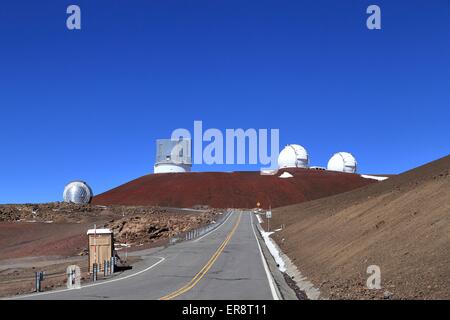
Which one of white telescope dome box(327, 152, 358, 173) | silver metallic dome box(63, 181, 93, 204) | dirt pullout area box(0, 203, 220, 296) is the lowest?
dirt pullout area box(0, 203, 220, 296)

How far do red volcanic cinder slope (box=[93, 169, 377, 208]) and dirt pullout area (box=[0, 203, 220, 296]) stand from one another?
36.9 metres

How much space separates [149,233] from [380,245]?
3957 centimetres

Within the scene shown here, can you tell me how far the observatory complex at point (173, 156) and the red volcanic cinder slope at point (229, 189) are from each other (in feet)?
8.35

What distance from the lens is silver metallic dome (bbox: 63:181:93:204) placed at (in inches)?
3927

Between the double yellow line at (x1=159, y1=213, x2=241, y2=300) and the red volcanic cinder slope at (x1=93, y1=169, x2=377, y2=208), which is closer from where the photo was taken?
the double yellow line at (x1=159, y1=213, x2=241, y2=300)

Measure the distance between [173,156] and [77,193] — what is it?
140ft

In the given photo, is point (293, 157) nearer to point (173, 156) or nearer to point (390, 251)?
point (173, 156)

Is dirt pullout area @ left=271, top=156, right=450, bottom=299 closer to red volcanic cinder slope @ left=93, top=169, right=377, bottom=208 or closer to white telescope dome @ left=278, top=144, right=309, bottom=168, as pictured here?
red volcanic cinder slope @ left=93, top=169, right=377, bottom=208

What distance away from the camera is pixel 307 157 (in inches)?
5822

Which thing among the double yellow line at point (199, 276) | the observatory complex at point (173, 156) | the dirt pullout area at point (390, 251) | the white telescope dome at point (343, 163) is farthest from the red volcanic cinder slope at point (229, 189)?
the dirt pullout area at point (390, 251)

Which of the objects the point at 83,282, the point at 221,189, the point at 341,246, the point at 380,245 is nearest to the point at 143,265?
the point at 83,282

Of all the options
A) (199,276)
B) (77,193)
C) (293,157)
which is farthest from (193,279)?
(293,157)

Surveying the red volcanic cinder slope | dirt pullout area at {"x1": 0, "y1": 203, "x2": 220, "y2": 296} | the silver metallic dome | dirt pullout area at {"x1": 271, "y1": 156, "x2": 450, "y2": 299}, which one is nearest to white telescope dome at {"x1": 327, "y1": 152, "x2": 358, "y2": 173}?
the red volcanic cinder slope
